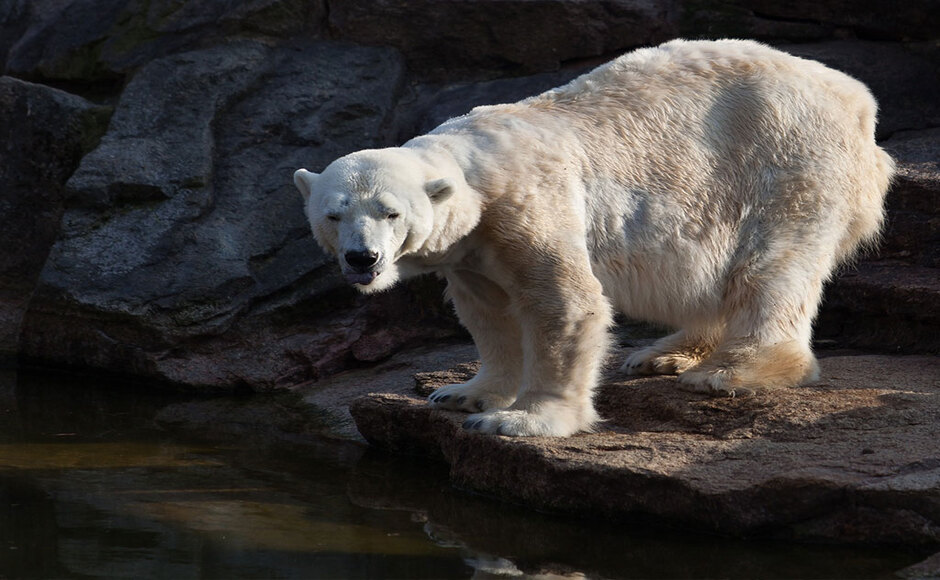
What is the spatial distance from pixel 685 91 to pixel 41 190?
4.22 m

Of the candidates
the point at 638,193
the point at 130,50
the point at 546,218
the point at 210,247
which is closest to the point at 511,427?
the point at 546,218

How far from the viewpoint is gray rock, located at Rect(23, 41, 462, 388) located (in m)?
6.55

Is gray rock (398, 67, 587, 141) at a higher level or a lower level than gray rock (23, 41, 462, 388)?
higher

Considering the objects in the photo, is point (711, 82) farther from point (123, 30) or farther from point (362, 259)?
point (123, 30)

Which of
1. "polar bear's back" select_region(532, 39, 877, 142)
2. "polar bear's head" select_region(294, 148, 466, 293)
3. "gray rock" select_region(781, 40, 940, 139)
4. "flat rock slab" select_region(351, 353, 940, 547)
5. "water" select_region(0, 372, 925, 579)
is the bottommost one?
"water" select_region(0, 372, 925, 579)

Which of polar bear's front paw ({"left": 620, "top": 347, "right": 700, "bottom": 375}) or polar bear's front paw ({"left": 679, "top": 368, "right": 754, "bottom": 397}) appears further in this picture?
polar bear's front paw ({"left": 620, "top": 347, "right": 700, "bottom": 375})

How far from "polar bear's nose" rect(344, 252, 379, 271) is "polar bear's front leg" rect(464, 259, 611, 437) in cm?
73

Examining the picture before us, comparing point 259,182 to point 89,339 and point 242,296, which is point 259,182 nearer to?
point 242,296

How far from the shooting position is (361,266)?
4.19 metres

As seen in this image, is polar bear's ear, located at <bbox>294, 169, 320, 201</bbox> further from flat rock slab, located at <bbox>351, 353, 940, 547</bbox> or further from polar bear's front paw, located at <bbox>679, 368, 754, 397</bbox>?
polar bear's front paw, located at <bbox>679, 368, 754, 397</bbox>

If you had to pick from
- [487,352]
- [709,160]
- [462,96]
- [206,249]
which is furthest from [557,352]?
[462,96]

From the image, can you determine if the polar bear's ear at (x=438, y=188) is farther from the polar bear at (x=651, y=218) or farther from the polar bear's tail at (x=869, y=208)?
the polar bear's tail at (x=869, y=208)

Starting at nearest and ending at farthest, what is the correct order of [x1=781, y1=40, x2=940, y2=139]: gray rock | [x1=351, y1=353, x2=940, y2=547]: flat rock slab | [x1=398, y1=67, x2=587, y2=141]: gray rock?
[x1=351, y1=353, x2=940, y2=547]: flat rock slab, [x1=781, y1=40, x2=940, y2=139]: gray rock, [x1=398, y1=67, x2=587, y2=141]: gray rock

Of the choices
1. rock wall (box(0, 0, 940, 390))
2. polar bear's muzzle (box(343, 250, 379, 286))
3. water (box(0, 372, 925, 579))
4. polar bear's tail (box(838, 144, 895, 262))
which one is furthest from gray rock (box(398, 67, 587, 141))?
polar bear's muzzle (box(343, 250, 379, 286))
